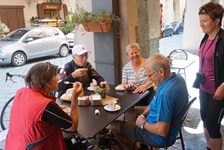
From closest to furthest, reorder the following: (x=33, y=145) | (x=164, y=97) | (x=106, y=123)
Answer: (x=33, y=145)
(x=164, y=97)
(x=106, y=123)

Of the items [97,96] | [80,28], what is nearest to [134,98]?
[97,96]

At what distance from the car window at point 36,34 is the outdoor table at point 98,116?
5.87 metres

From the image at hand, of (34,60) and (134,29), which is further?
(34,60)

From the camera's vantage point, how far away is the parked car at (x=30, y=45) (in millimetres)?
6750

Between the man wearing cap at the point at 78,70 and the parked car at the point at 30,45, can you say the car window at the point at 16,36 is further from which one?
the man wearing cap at the point at 78,70

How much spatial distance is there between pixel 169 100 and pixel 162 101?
0.16ft

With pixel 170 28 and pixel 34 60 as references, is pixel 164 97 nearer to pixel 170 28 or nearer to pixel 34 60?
pixel 34 60

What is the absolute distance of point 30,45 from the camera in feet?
23.6

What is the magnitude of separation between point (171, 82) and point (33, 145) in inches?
39.6

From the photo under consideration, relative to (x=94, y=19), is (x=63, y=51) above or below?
below

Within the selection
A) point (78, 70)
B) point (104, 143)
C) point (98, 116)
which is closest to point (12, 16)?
point (78, 70)

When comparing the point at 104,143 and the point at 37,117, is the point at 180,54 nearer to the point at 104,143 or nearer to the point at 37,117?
the point at 104,143

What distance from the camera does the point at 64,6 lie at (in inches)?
558

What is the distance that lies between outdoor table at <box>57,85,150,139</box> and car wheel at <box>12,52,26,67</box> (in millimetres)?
5363
